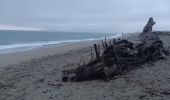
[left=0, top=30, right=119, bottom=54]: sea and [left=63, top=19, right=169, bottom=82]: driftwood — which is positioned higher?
[left=63, top=19, right=169, bottom=82]: driftwood

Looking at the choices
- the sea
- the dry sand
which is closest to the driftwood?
the dry sand

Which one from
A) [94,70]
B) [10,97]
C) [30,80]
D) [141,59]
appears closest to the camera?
[10,97]

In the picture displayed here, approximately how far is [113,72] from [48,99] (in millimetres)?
2791

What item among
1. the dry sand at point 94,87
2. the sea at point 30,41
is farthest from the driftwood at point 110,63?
the sea at point 30,41

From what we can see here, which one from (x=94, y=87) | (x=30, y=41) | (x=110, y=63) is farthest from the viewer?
(x=30, y=41)

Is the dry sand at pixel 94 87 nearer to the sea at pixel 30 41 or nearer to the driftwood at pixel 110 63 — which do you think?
the driftwood at pixel 110 63

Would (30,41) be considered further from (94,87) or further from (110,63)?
(94,87)

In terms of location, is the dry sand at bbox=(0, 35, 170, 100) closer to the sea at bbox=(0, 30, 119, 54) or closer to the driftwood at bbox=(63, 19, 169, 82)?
the driftwood at bbox=(63, 19, 169, 82)

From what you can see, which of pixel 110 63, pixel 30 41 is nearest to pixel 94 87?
pixel 110 63

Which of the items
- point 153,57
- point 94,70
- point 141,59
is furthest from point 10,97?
point 153,57

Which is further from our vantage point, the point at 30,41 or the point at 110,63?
the point at 30,41

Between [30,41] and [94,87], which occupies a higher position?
[94,87]

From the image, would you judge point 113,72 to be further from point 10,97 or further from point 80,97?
point 10,97

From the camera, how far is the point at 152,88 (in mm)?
9172
